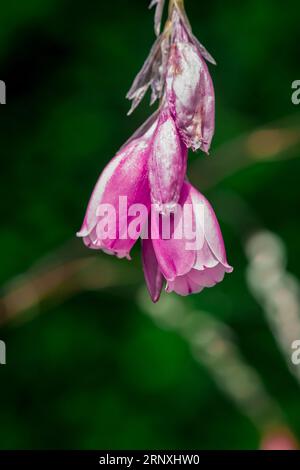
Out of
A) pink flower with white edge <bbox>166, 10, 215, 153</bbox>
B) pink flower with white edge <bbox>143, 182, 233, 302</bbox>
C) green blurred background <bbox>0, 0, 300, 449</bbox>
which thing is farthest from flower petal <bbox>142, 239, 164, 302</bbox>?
green blurred background <bbox>0, 0, 300, 449</bbox>

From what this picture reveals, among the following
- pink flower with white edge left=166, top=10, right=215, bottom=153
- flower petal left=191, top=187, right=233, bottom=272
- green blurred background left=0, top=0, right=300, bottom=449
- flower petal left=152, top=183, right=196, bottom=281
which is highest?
green blurred background left=0, top=0, right=300, bottom=449

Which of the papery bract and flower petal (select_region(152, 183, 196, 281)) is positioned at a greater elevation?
the papery bract

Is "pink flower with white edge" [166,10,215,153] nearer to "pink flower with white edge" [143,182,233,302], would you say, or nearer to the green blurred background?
"pink flower with white edge" [143,182,233,302]

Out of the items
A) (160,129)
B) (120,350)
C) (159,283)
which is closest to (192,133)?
(160,129)

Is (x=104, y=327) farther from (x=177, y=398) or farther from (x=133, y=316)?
(x=177, y=398)

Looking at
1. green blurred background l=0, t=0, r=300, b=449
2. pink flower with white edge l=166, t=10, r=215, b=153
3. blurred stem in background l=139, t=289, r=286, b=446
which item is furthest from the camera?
green blurred background l=0, t=0, r=300, b=449

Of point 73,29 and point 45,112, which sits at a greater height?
point 73,29

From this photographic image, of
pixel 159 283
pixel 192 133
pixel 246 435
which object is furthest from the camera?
pixel 246 435

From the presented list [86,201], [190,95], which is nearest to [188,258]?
[190,95]
